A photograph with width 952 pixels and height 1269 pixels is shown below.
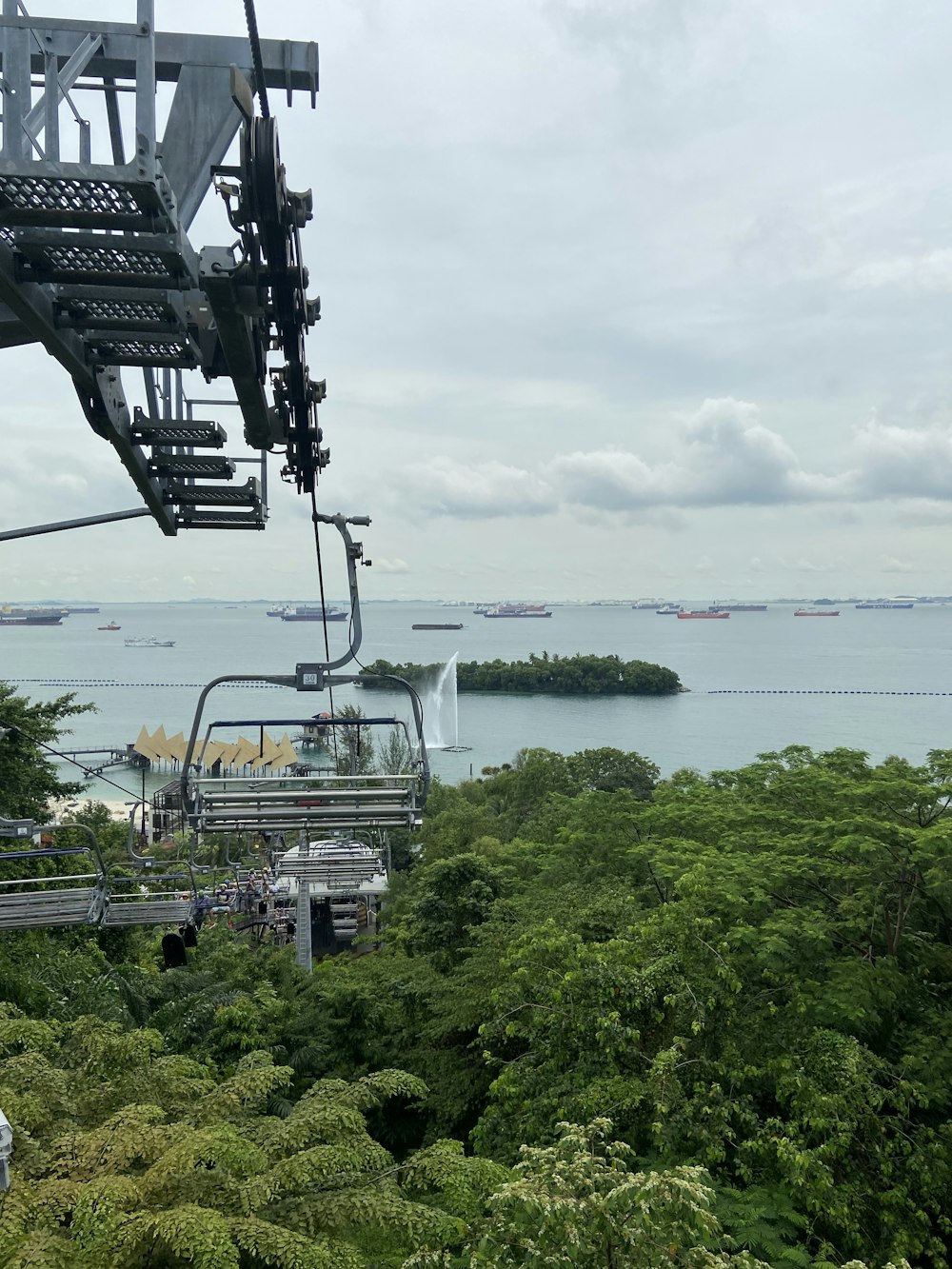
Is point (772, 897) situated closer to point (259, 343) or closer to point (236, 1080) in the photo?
point (236, 1080)

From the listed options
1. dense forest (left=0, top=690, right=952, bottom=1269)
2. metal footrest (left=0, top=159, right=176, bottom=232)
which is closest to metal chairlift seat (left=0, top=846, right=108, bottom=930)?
dense forest (left=0, top=690, right=952, bottom=1269)

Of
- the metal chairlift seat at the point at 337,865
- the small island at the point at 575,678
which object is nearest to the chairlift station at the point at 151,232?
the metal chairlift seat at the point at 337,865

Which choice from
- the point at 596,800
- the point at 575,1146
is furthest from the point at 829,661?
the point at 575,1146

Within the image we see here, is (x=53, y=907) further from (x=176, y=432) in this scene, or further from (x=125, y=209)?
(x=125, y=209)

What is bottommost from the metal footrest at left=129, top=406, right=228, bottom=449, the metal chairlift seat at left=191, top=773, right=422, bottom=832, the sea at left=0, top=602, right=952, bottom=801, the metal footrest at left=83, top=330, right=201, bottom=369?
the sea at left=0, top=602, right=952, bottom=801

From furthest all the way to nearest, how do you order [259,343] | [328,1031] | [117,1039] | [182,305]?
[328,1031] → [117,1039] → [259,343] → [182,305]

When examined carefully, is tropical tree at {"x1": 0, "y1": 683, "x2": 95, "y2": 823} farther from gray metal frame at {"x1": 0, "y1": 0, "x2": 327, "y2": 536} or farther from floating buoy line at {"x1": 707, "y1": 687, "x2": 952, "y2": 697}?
floating buoy line at {"x1": 707, "y1": 687, "x2": 952, "y2": 697}

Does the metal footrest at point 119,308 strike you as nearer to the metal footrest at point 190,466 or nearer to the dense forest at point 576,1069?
the metal footrest at point 190,466
